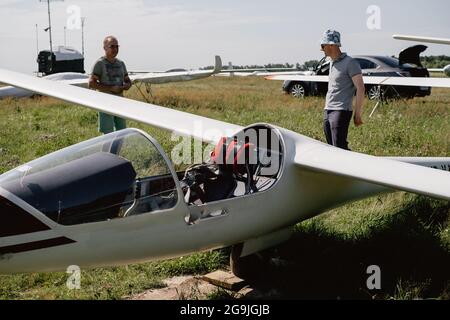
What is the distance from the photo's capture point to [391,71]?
53.1 ft

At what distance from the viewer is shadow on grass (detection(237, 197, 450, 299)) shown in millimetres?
4016

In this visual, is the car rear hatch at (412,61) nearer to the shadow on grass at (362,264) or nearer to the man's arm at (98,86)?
the man's arm at (98,86)

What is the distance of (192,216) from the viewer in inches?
140

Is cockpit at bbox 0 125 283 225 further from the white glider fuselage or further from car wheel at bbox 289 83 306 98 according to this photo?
car wheel at bbox 289 83 306 98

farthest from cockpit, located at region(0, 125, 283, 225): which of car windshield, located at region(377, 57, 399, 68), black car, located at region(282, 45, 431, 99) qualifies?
car windshield, located at region(377, 57, 399, 68)

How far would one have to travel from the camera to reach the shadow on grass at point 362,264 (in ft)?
13.2

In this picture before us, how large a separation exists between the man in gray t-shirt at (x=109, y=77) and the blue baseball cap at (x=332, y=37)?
3321 mm

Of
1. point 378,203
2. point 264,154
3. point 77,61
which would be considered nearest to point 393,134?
point 378,203

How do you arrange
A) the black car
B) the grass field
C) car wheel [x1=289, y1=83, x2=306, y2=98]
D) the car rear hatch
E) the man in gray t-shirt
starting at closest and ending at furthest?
the grass field, the man in gray t-shirt, the black car, the car rear hatch, car wheel [x1=289, y1=83, x2=306, y2=98]

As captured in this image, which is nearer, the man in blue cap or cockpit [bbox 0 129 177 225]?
cockpit [bbox 0 129 177 225]

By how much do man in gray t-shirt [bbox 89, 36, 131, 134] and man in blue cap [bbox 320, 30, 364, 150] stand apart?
322 cm

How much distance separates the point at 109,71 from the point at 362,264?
492cm

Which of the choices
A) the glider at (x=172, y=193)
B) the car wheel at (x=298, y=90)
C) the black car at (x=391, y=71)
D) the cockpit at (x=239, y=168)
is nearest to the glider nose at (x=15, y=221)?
the glider at (x=172, y=193)
